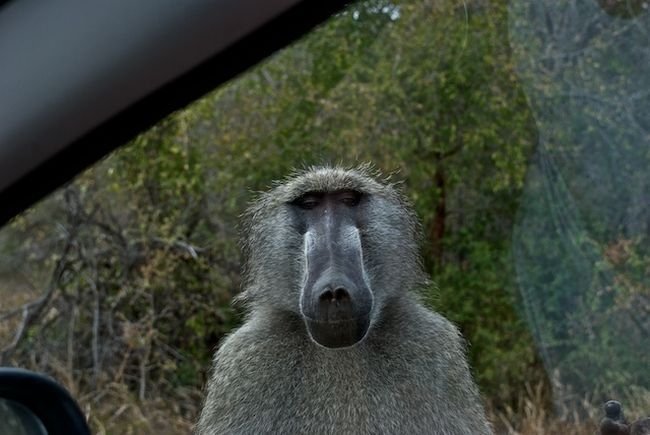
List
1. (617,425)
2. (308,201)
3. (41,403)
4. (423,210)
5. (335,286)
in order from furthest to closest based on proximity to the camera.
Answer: (423,210) < (308,201) < (335,286) < (617,425) < (41,403)

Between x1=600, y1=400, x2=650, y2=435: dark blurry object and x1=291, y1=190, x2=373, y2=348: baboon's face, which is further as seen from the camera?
x1=291, y1=190, x2=373, y2=348: baboon's face

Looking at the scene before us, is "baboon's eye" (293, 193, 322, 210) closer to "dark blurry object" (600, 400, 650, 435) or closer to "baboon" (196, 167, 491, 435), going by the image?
"baboon" (196, 167, 491, 435)

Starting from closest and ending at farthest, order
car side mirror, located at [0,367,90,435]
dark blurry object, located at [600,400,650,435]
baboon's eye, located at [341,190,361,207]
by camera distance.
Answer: car side mirror, located at [0,367,90,435] → dark blurry object, located at [600,400,650,435] → baboon's eye, located at [341,190,361,207]

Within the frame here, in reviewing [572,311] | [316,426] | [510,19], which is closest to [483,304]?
[572,311]

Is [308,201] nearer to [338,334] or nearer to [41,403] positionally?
[338,334]

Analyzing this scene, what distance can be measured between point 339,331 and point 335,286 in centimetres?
12

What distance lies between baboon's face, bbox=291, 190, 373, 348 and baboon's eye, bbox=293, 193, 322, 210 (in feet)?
0.47

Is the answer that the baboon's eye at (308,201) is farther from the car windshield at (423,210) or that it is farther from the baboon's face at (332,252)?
the car windshield at (423,210)

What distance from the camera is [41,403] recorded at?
132 cm

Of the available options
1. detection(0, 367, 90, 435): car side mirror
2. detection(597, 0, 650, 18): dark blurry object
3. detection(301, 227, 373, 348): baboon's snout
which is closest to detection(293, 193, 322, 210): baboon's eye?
detection(301, 227, 373, 348): baboon's snout

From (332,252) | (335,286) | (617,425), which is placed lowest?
(617,425)

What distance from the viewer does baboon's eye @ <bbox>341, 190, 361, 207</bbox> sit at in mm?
2566

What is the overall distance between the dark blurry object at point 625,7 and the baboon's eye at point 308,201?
5.54ft

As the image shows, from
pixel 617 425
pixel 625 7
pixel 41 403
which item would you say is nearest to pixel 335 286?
pixel 617 425
